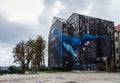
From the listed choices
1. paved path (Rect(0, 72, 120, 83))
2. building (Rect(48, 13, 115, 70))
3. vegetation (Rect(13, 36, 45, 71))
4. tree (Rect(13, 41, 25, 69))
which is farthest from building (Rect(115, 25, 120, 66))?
paved path (Rect(0, 72, 120, 83))

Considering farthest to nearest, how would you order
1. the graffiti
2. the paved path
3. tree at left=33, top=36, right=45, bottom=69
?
1. tree at left=33, top=36, right=45, bottom=69
2. the graffiti
3. the paved path

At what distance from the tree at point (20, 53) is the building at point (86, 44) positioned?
1233cm

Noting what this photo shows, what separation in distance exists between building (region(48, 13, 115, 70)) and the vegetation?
18.6ft

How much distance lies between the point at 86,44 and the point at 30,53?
19.6m

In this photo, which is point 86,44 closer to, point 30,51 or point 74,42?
point 74,42

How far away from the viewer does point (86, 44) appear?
195 ft

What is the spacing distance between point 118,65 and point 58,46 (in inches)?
704

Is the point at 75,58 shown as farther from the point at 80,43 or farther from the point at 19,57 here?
the point at 19,57

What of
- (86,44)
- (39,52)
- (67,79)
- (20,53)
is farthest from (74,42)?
(67,79)

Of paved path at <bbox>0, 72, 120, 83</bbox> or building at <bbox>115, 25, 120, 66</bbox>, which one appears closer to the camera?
paved path at <bbox>0, 72, 120, 83</bbox>

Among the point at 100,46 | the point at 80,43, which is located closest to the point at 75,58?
the point at 80,43

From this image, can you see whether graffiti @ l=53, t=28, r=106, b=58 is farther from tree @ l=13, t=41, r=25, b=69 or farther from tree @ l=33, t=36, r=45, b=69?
tree @ l=13, t=41, r=25, b=69

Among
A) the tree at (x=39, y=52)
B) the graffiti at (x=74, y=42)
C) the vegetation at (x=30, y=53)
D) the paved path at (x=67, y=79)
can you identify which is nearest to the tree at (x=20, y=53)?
the vegetation at (x=30, y=53)

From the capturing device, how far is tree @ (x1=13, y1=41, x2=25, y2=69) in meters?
72.3
